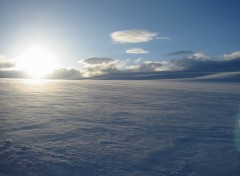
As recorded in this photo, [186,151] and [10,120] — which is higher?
[10,120]

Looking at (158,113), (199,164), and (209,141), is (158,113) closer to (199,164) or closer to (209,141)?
(209,141)

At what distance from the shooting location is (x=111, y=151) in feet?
18.3

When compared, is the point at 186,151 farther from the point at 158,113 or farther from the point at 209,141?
the point at 158,113

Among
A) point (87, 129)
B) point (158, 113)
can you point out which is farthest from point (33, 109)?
point (158, 113)

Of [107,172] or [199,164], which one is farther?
[199,164]

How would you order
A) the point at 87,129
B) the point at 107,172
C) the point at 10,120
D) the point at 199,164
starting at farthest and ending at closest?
the point at 10,120 → the point at 87,129 → the point at 199,164 → the point at 107,172

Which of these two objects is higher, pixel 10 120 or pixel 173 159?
pixel 10 120

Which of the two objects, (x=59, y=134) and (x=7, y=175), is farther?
(x=59, y=134)

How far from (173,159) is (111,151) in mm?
1182

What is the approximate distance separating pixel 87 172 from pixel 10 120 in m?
4.18

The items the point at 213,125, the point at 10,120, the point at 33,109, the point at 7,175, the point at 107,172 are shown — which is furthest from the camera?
the point at 33,109

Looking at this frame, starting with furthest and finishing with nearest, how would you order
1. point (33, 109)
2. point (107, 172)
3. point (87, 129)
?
point (33, 109) < point (87, 129) < point (107, 172)

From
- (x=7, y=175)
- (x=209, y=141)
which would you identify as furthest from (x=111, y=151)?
(x=209, y=141)

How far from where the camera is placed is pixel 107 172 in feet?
15.0
